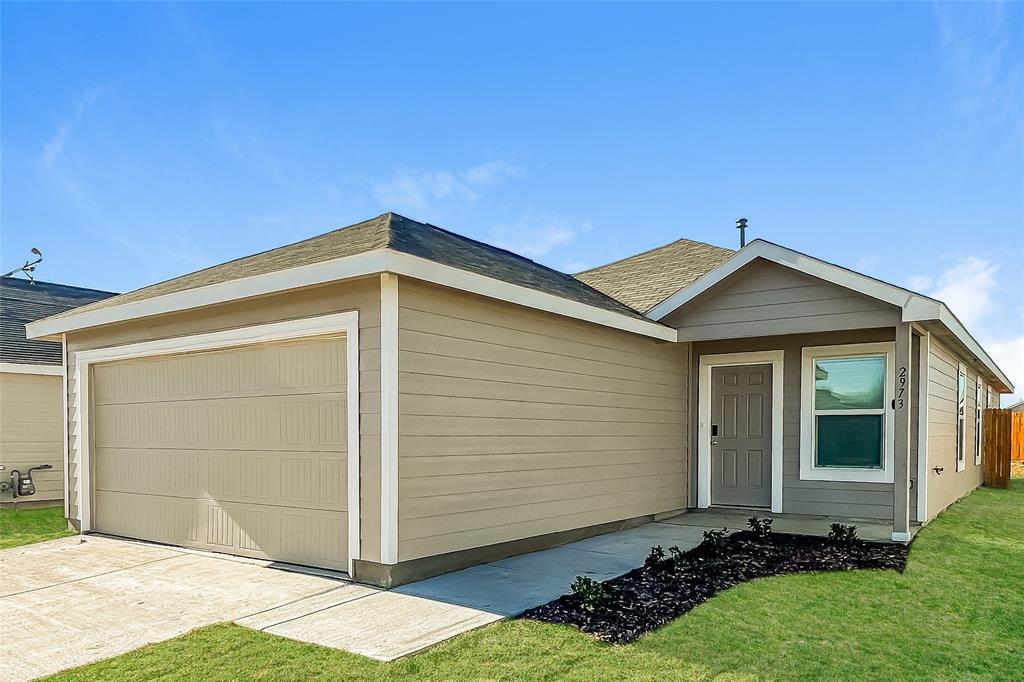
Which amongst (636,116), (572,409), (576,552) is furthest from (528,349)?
(636,116)

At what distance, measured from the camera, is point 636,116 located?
42.8 ft

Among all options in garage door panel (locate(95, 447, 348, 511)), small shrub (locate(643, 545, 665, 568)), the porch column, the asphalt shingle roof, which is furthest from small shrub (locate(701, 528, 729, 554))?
garage door panel (locate(95, 447, 348, 511))

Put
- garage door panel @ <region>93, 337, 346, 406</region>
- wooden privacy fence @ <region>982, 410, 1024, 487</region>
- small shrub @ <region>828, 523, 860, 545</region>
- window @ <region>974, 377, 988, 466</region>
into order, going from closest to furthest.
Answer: garage door panel @ <region>93, 337, 346, 406</region> < small shrub @ <region>828, 523, 860, 545</region> < window @ <region>974, 377, 988, 466</region> < wooden privacy fence @ <region>982, 410, 1024, 487</region>

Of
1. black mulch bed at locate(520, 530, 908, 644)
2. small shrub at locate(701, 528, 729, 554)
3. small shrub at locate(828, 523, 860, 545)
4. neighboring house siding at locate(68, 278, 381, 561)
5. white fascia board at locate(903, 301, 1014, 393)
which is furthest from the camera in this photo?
white fascia board at locate(903, 301, 1014, 393)

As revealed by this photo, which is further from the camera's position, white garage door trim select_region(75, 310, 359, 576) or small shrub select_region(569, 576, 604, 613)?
white garage door trim select_region(75, 310, 359, 576)

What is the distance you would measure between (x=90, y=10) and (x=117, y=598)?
30.2 feet

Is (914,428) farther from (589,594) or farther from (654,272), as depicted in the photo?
(589,594)

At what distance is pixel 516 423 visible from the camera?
6.70m

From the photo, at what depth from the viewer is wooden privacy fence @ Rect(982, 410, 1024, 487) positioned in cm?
1550

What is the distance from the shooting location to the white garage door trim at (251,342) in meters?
5.66

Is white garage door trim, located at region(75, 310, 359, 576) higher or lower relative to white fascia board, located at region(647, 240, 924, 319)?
lower

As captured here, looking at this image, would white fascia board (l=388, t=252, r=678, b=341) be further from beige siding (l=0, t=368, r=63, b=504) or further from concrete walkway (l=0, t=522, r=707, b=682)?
beige siding (l=0, t=368, r=63, b=504)

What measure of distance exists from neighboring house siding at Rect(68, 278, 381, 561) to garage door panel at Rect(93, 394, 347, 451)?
0.46 m

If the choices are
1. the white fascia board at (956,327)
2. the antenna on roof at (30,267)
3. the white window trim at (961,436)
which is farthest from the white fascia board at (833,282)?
the antenna on roof at (30,267)
